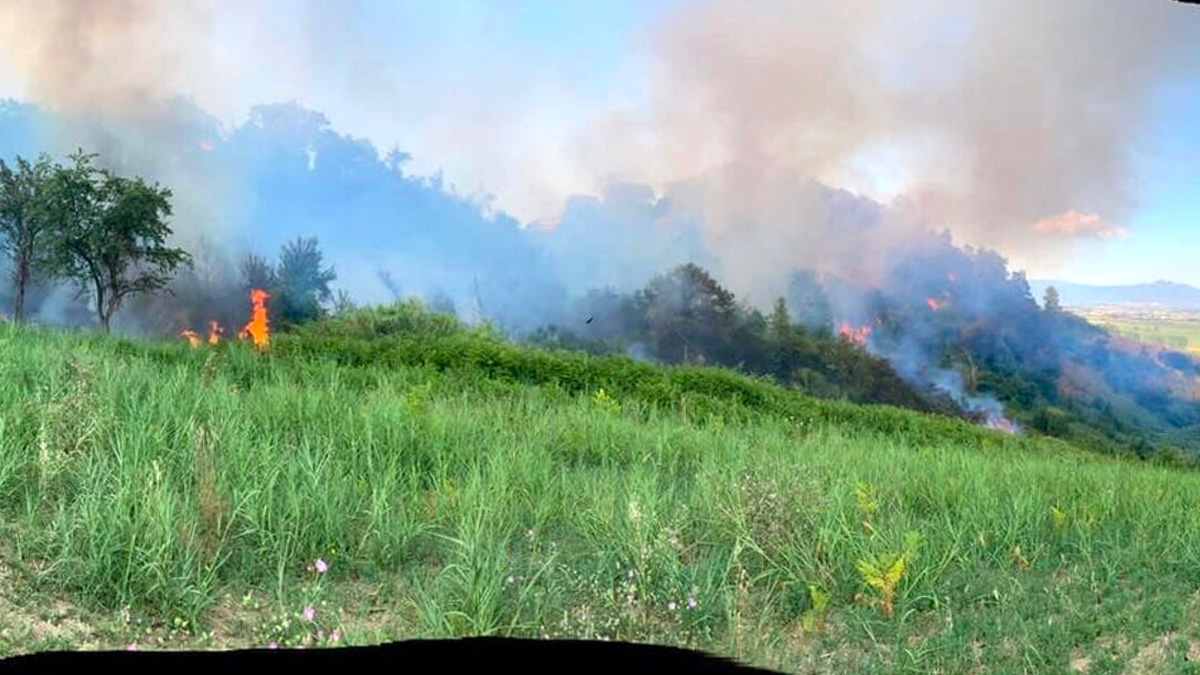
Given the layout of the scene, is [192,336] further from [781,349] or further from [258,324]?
[781,349]

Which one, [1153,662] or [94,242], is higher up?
[94,242]

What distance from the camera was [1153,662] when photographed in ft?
7.19

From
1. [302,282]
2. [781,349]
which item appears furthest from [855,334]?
[302,282]

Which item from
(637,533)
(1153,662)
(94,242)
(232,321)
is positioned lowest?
(1153,662)

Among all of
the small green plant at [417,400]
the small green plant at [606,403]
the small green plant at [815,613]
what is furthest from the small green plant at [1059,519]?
the small green plant at [606,403]

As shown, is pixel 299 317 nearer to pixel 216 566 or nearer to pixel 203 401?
pixel 203 401

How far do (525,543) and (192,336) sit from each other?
5.73 m

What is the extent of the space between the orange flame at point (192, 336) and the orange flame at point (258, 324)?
1.10ft

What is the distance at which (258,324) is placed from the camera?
25.9ft

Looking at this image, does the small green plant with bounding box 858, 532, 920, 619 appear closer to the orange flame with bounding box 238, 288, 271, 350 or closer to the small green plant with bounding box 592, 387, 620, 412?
the small green plant with bounding box 592, 387, 620, 412

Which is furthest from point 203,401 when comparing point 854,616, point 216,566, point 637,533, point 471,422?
point 854,616

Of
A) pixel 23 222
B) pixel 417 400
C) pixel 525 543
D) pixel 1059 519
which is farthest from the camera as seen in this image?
pixel 23 222

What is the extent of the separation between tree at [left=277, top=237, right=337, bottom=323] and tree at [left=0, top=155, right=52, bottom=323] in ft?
5.90

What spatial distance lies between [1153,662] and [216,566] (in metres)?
2.32
